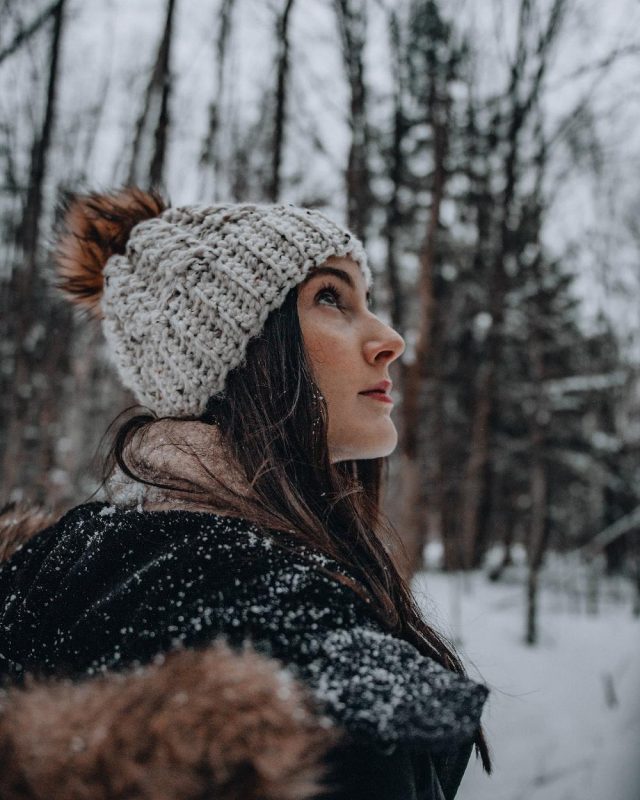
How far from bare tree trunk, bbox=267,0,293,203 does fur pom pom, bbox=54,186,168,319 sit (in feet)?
8.21

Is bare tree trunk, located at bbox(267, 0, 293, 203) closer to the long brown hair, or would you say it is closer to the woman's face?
the woman's face

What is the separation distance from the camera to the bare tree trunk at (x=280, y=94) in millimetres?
4184

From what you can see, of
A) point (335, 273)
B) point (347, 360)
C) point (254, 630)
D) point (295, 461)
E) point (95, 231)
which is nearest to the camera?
point (254, 630)

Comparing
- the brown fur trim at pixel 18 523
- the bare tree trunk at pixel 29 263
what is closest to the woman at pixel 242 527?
the brown fur trim at pixel 18 523

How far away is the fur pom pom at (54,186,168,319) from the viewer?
1.76 metres

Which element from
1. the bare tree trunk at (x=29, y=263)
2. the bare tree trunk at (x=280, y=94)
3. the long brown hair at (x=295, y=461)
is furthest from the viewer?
the bare tree trunk at (x=29, y=263)

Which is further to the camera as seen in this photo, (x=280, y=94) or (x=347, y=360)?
(x=280, y=94)

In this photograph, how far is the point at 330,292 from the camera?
155 cm

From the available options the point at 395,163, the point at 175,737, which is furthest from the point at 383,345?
the point at 395,163

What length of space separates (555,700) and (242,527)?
6.48 meters

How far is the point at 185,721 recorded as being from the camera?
0.69 metres

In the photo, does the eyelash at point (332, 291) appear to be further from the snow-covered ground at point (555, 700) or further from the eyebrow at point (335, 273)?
the snow-covered ground at point (555, 700)

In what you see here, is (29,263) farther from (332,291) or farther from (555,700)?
(555,700)

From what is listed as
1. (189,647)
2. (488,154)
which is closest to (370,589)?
(189,647)
